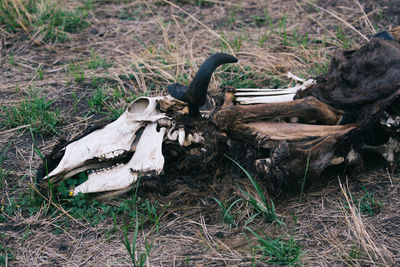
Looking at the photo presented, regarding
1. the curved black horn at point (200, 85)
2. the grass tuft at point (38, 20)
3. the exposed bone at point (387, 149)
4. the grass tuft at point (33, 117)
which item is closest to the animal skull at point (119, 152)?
the curved black horn at point (200, 85)

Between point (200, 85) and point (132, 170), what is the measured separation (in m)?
0.67

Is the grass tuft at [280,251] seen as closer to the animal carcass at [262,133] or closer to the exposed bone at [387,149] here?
the animal carcass at [262,133]

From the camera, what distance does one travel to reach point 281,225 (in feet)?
8.02

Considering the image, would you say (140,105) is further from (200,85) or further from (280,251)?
(280,251)

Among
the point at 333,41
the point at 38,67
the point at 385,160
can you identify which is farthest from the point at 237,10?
the point at 385,160

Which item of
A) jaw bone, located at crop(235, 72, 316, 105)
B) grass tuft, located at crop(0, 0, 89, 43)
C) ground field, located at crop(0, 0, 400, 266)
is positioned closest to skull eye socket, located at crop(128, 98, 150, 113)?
ground field, located at crop(0, 0, 400, 266)

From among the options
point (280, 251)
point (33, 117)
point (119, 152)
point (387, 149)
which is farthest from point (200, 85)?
point (33, 117)

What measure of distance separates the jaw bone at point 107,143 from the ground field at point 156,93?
0.23 metres

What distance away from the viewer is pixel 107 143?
2646 millimetres

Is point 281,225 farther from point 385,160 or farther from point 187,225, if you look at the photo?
point 385,160

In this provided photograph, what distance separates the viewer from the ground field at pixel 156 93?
2.33 meters

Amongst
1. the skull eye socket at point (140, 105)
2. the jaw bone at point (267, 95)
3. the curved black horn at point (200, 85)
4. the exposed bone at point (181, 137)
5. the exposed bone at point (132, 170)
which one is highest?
the curved black horn at point (200, 85)

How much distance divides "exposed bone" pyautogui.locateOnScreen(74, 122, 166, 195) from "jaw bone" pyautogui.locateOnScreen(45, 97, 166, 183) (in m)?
0.07

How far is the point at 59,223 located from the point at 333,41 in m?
3.23
